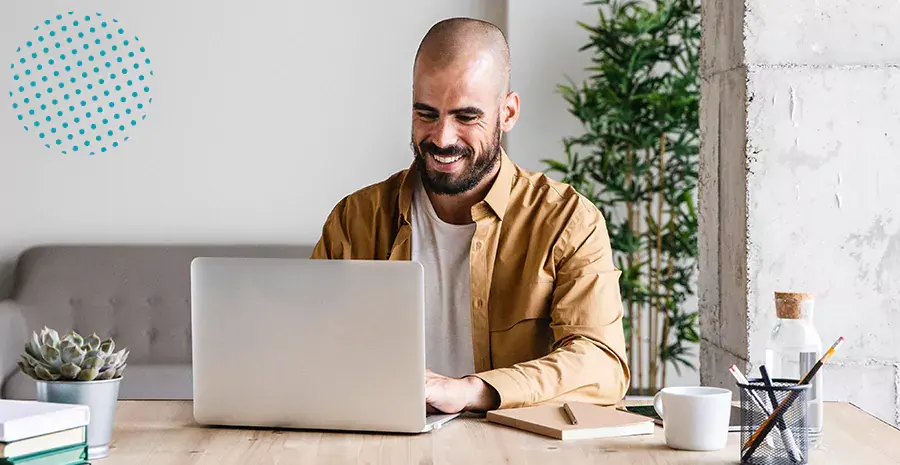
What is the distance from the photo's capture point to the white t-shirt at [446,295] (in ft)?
6.80

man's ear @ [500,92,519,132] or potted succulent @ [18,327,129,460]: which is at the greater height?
man's ear @ [500,92,519,132]

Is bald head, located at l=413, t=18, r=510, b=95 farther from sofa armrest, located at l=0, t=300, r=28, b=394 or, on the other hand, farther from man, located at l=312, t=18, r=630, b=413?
sofa armrest, located at l=0, t=300, r=28, b=394

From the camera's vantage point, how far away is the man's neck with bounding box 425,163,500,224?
2.08 metres

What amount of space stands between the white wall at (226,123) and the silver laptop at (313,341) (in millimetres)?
2825

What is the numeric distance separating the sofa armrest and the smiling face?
91.0 inches

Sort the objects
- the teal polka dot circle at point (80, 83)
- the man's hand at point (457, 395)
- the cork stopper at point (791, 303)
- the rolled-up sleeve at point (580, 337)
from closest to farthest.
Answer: the cork stopper at point (791, 303) < the man's hand at point (457, 395) < the rolled-up sleeve at point (580, 337) < the teal polka dot circle at point (80, 83)

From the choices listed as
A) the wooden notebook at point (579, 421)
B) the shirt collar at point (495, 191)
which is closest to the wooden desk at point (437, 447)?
the wooden notebook at point (579, 421)

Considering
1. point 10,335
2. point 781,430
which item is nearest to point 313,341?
point 781,430

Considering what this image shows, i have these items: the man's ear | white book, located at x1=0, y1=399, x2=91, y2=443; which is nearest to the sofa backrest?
the man's ear

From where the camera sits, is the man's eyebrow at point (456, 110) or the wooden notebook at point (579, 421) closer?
the wooden notebook at point (579, 421)

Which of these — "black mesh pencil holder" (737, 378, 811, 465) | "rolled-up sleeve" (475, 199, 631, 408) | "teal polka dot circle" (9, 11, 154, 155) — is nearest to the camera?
"black mesh pencil holder" (737, 378, 811, 465)

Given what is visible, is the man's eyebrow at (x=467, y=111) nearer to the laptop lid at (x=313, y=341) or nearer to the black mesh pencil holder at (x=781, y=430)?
the laptop lid at (x=313, y=341)

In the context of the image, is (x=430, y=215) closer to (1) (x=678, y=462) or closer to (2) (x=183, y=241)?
(1) (x=678, y=462)

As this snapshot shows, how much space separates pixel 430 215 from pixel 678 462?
3.03ft
